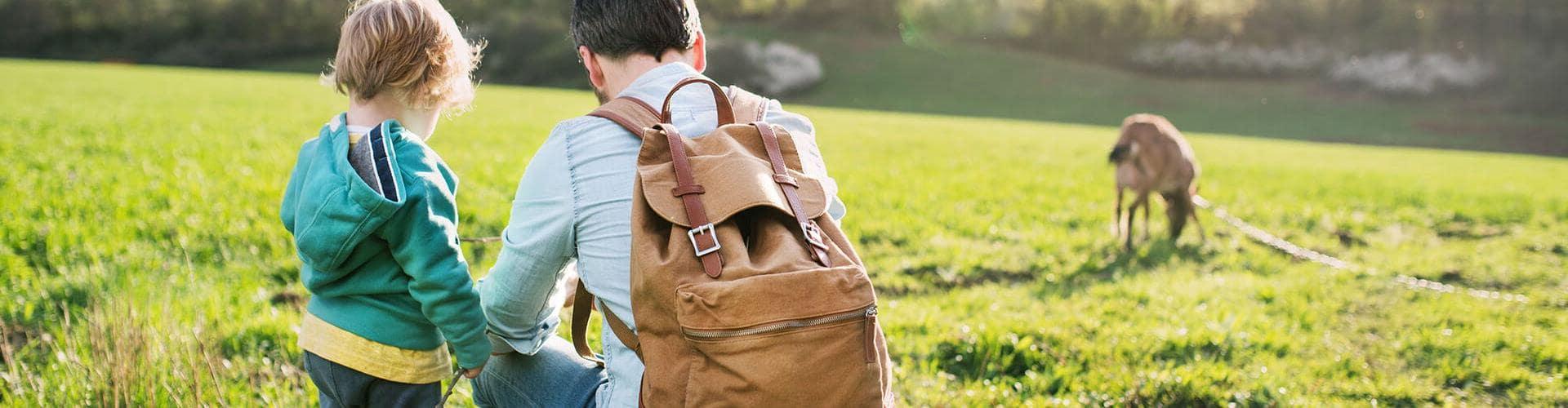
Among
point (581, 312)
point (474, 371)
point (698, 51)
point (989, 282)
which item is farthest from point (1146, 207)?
point (474, 371)

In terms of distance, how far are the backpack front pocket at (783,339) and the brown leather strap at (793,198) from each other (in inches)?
2.8

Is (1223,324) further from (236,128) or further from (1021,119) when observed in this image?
(1021,119)

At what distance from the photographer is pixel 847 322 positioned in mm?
1743

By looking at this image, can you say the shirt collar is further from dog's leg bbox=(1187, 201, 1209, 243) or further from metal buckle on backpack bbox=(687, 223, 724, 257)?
dog's leg bbox=(1187, 201, 1209, 243)

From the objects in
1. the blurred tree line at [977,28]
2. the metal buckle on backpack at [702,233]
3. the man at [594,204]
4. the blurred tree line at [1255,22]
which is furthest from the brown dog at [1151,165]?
the blurred tree line at [1255,22]

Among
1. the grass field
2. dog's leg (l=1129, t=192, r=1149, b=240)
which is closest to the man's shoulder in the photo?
the grass field

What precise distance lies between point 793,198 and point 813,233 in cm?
8

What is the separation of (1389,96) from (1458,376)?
45887 mm

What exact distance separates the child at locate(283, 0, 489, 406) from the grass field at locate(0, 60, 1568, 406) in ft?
2.58

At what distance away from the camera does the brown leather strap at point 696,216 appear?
171 cm

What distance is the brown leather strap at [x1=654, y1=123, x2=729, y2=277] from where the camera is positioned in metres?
1.71

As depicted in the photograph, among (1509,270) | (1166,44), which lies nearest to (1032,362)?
(1509,270)

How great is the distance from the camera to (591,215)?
199 centimetres

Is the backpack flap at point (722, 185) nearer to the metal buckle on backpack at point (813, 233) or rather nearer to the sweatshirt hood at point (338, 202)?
the metal buckle on backpack at point (813, 233)
